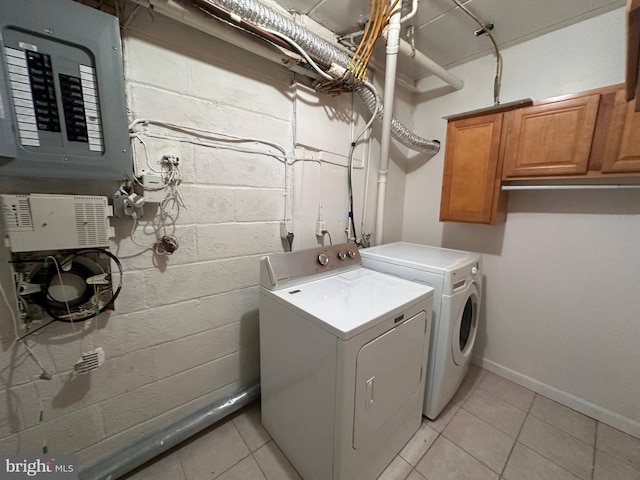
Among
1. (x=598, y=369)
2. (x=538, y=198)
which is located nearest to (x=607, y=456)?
(x=598, y=369)

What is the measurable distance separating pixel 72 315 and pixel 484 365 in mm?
2765

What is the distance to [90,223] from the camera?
0.95m

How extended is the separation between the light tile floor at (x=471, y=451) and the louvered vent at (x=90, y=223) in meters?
1.18

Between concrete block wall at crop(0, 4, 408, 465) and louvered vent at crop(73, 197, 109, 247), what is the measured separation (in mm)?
113

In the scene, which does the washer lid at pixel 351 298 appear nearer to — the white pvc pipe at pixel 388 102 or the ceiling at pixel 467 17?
the white pvc pipe at pixel 388 102

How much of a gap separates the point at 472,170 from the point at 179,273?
204 centimetres

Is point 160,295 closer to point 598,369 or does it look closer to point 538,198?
point 538,198

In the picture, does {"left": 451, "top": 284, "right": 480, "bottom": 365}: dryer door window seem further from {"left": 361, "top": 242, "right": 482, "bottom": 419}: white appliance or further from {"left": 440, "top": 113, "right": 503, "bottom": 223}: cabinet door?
{"left": 440, "top": 113, "right": 503, "bottom": 223}: cabinet door

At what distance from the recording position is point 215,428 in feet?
4.83

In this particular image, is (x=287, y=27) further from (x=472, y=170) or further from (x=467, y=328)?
(x=467, y=328)

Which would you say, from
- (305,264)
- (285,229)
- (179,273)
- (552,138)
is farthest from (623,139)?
(179,273)

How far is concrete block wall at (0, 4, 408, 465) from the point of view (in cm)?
102

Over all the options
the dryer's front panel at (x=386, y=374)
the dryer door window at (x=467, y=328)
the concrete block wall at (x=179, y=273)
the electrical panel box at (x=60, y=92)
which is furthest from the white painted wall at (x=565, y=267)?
the electrical panel box at (x=60, y=92)

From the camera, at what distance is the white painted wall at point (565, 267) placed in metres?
1.47
